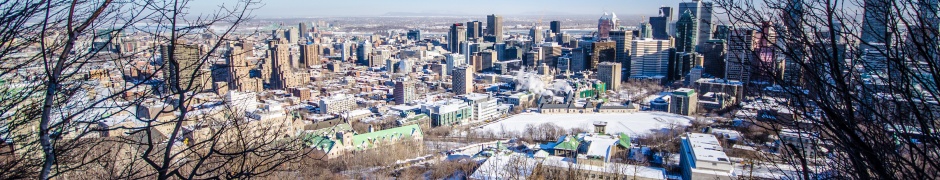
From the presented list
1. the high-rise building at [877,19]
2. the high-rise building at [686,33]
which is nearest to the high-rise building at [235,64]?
the high-rise building at [877,19]

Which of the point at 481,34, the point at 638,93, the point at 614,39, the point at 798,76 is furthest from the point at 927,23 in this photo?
the point at 481,34

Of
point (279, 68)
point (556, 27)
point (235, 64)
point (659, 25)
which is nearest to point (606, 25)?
point (659, 25)

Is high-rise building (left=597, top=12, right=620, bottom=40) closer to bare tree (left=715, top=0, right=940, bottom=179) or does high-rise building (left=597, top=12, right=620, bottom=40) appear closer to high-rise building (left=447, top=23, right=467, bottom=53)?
high-rise building (left=447, top=23, right=467, bottom=53)

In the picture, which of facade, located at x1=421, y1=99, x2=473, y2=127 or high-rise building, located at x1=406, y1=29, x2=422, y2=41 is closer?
facade, located at x1=421, y1=99, x2=473, y2=127

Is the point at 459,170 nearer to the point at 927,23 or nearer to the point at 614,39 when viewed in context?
the point at 927,23

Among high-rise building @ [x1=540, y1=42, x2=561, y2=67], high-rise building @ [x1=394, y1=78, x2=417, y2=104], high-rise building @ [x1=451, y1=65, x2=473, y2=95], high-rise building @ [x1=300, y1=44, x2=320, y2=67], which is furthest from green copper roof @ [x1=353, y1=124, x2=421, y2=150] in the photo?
high-rise building @ [x1=300, y1=44, x2=320, y2=67]

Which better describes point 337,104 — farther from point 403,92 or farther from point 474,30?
point 474,30

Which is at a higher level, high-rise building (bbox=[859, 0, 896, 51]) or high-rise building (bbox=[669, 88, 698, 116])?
high-rise building (bbox=[859, 0, 896, 51])
